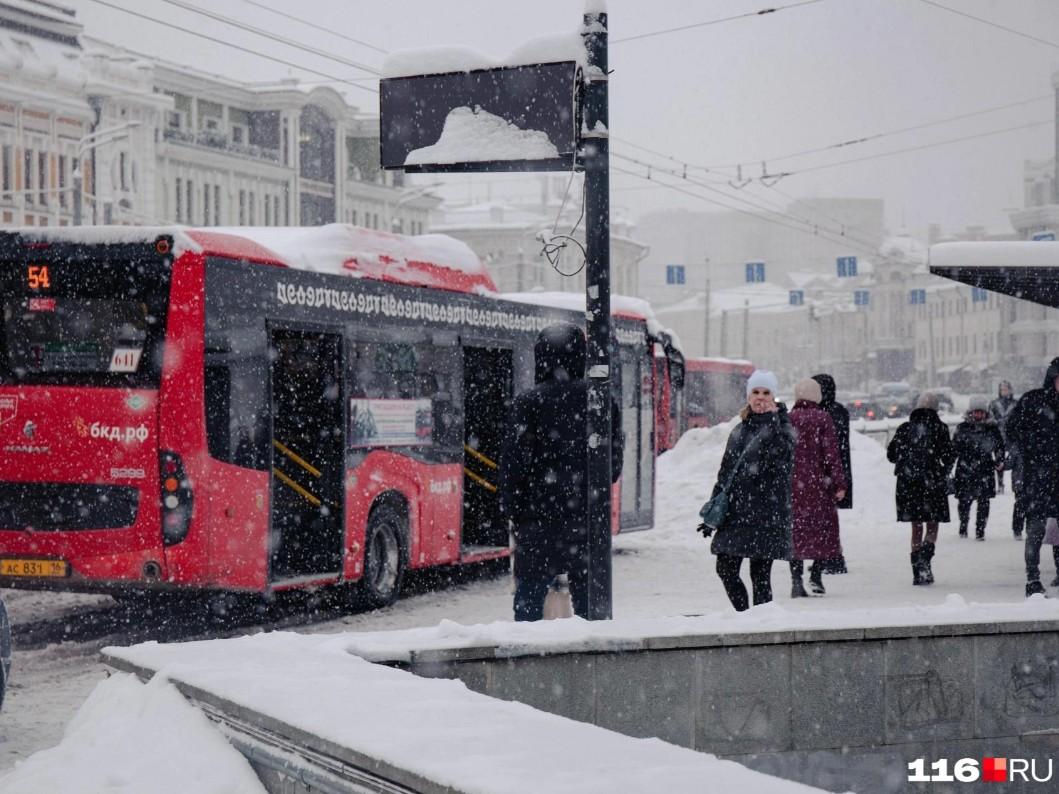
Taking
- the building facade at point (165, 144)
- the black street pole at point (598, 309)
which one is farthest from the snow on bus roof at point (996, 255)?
the building facade at point (165, 144)

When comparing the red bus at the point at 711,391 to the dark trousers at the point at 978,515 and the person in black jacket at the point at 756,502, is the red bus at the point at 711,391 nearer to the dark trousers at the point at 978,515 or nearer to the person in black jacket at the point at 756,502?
the dark trousers at the point at 978,515

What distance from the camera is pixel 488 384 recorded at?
16234mm

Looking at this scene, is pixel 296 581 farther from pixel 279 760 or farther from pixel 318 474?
pixel 279 760

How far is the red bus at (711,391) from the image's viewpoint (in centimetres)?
5366

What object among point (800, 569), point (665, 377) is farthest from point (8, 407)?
point (665, 377)

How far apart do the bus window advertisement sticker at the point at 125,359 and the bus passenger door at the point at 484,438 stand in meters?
4.72

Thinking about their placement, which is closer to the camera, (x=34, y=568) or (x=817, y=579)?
(x=34, y=568)

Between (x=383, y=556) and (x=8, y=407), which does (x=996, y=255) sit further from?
(x=8, y=407)

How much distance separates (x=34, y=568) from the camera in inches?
457

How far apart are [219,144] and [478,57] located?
59429 mm

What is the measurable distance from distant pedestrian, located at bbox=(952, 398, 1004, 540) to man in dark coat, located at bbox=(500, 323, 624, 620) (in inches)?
459

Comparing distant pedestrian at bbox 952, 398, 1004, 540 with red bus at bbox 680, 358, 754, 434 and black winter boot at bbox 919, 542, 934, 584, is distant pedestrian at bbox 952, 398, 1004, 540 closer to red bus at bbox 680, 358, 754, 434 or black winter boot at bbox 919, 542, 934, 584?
black winter boot at bbox 919, 542, 934, 584

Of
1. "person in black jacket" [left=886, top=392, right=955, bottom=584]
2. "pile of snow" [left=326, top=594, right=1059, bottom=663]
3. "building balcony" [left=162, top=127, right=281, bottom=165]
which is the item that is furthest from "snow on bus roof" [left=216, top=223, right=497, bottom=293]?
"building balcony" [left=162, top=127, right=281, bottom=165]

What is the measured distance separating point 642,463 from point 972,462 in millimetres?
3832
